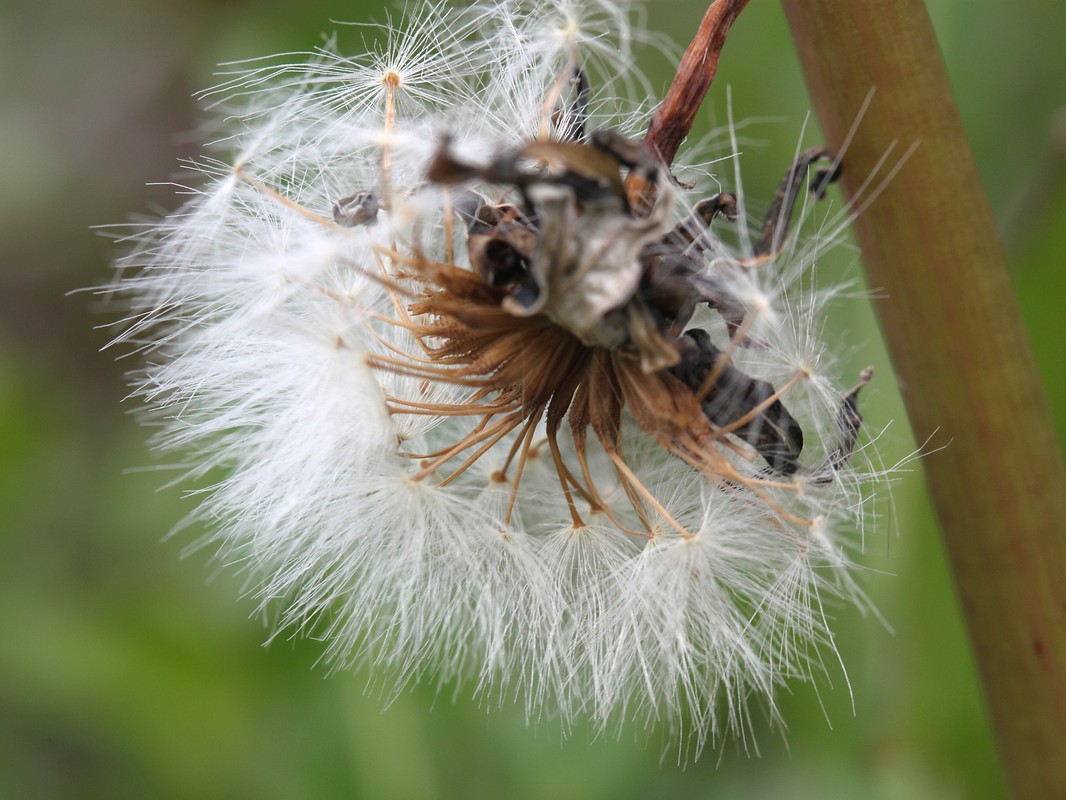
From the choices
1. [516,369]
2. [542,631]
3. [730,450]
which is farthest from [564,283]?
[542,631]

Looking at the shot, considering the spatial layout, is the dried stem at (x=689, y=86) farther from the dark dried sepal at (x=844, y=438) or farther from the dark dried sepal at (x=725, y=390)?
the dark dried sepal at (x=844, y=438)

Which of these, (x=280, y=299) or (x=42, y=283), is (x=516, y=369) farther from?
(x=42, y=283)

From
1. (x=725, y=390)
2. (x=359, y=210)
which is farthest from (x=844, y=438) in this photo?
(x=359, y=210)

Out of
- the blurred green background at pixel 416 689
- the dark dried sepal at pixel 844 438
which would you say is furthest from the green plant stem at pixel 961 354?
the blurred green background at pixel 416 689

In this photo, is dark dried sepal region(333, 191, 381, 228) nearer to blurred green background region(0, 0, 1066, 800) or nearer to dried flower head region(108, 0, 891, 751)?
dried flower head region(108, 0, 891, 751)

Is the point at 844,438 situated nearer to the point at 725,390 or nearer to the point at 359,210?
the point at 725,390
